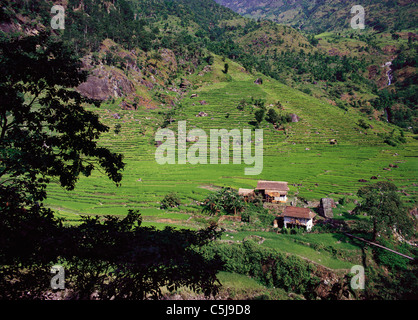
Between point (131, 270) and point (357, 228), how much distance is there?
86.3 ft

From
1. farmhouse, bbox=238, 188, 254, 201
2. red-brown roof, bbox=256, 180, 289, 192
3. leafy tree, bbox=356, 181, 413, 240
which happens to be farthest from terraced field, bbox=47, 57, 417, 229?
leafy tree, bbox=356, 181, 413, 240

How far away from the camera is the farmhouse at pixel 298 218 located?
2608 centimetres

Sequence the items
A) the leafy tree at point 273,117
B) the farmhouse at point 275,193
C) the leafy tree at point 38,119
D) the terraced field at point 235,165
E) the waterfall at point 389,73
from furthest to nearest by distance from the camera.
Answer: the waterfall at point 389,73 → the leafy tree at point 273,117 → the farmhouse at point 275,193 → the terraced field at point 235,165 → the leafy tree at point 38,119

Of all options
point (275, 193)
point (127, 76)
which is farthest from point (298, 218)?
point (127, 76)

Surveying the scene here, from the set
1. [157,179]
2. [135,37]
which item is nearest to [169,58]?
[135,37]

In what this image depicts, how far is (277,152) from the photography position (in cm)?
5741

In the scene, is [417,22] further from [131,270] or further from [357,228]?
[131,270]

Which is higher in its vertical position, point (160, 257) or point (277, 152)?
point (277, 152)

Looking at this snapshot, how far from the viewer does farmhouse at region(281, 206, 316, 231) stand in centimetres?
2608

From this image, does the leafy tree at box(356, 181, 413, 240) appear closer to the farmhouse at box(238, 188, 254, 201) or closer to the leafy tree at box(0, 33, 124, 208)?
the farmhouse at box(238, 188, 254, 201)

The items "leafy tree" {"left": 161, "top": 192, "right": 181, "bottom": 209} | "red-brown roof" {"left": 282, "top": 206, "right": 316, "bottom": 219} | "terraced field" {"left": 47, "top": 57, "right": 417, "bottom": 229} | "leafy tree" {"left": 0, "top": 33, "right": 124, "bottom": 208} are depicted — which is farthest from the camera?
"terraced field" {"left": 47, "top": 57, "right": 417, "bottom": 229}

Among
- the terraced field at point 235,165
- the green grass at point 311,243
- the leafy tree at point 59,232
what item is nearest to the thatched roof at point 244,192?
the terraced field at point 235,165

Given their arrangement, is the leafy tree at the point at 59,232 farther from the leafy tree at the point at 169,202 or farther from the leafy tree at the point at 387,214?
the leafy tree at the point at 169,202
